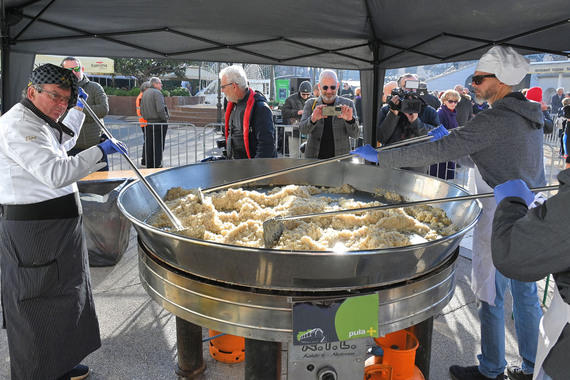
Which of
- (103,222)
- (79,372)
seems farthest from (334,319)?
(103,222)

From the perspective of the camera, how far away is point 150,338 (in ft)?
10.0

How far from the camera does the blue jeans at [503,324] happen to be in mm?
2473

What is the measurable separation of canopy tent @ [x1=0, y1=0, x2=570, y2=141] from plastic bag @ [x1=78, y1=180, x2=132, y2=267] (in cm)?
116

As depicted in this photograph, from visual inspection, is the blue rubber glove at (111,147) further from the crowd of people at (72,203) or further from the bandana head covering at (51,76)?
the bandana head covering at (51,76)

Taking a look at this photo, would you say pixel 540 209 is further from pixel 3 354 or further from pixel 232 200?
pixel 3 354

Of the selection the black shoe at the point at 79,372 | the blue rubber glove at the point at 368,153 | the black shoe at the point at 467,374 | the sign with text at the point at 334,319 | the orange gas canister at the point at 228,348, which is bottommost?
the black shoe at the point at 79,372

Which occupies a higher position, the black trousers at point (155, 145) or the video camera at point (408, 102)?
the video camera at point (408, 102)

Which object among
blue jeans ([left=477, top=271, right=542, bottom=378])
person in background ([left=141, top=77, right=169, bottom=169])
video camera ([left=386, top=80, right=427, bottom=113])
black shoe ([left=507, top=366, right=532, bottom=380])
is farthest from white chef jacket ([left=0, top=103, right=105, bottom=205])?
person in background ([left=141, top=77, right=169, bottom=169])

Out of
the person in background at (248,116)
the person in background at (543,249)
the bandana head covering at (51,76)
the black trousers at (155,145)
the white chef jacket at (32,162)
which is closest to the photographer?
the person in background at (543,249)

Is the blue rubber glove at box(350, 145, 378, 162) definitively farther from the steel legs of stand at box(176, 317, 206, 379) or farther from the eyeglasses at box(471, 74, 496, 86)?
the steel legs of stand at box(176, 317, 206, 379)

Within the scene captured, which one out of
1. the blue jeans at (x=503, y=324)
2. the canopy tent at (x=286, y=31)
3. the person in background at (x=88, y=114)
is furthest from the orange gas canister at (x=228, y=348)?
the person in background at (x=88, y=114)

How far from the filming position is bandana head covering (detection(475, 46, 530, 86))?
2246 millimetres

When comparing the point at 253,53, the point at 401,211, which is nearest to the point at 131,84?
the point at 253,53

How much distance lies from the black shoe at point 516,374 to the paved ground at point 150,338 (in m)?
0.21
